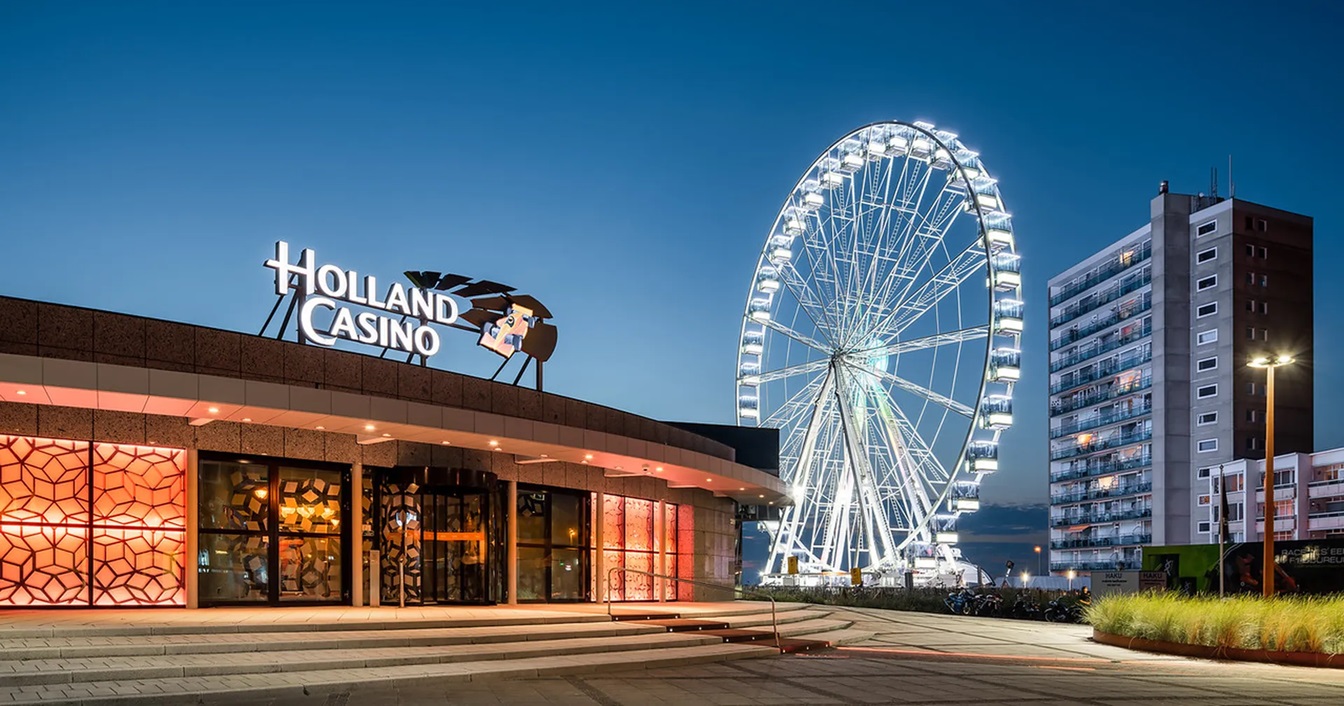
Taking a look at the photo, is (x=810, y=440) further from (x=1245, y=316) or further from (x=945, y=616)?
(x=1245, y=316)

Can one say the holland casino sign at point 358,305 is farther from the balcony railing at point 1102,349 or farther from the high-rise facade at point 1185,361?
the balcony railing at point 1102,349

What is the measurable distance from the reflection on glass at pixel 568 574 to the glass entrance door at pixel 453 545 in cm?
275

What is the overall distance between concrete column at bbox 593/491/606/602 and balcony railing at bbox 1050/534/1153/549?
6959 centimetres

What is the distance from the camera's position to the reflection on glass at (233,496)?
21.4m

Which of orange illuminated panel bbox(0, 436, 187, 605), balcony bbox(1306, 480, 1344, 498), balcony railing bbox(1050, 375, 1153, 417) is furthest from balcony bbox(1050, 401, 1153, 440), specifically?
orange illuminated panel bbox(0, 436, 187, 605)

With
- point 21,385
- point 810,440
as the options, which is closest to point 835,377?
point 810,440

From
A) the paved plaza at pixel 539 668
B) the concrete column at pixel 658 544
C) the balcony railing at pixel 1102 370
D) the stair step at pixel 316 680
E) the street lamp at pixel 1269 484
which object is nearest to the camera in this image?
the stair step at pixel 316 680

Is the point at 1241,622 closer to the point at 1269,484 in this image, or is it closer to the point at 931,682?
the point at 1269,484

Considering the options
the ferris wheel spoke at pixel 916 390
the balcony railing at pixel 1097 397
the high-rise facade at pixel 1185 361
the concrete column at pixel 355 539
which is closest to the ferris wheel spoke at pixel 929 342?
the ferris wheel spoke at pixel 916 390

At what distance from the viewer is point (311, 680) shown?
14.6 meters

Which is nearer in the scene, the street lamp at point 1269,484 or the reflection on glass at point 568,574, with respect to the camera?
the street lamp at point 1269,484

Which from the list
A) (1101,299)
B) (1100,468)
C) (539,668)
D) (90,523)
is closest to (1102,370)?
(1101,299)

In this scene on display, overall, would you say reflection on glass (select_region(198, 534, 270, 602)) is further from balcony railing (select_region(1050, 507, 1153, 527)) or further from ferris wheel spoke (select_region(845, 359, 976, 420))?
balcony railing (select_region(1050, 507, 1153, 527))

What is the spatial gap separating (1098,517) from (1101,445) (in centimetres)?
587
